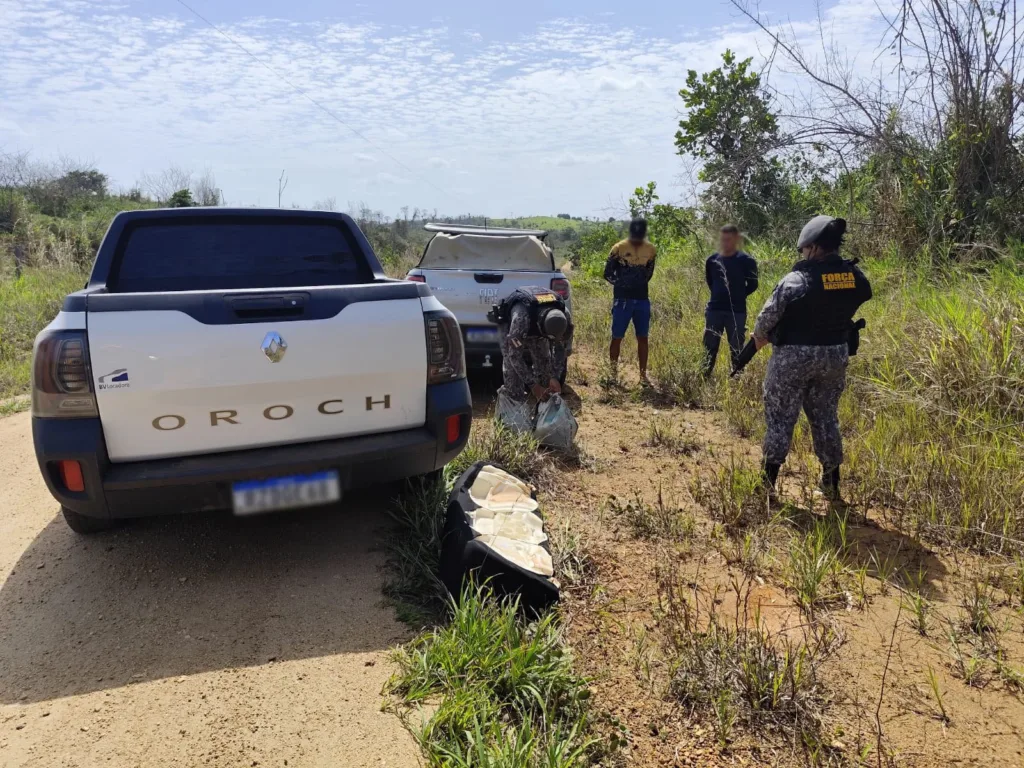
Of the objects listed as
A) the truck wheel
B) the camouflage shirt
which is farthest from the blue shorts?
the truck wheel

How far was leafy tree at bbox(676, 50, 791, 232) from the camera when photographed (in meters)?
11.4

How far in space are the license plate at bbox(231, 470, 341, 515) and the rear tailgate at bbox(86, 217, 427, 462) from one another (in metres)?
0.17

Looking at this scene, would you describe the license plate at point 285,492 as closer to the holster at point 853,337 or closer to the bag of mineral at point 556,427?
the bag of mineral at point 556,427

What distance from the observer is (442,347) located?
3113mm

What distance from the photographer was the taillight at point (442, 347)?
3.07 m

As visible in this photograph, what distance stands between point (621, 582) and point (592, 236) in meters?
21.0

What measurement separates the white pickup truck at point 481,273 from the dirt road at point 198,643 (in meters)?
2.75

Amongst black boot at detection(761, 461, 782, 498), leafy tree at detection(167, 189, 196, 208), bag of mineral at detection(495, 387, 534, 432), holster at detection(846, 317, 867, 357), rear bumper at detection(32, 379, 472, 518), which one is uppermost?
leafy tree at detection(167, 189, 196, 208)

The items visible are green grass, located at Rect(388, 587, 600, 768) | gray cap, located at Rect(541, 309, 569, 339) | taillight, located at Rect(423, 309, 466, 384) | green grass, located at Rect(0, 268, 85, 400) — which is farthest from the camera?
green grass, located at Rect(0, 268, 85, 400)

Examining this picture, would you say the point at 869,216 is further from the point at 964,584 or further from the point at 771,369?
the point at 964,584

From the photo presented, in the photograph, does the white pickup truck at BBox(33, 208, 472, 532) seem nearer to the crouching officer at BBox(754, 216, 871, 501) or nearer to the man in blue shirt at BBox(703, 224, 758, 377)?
the crouching officer at BBox(754, 216, 871, 501)

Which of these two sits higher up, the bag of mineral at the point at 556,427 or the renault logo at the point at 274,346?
the renault logo at the point at 274,346

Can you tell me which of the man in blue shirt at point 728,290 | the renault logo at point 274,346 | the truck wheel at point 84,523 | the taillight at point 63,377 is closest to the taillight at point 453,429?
the renault logo at point 274,346

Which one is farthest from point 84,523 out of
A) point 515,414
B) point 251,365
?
point 515,414
